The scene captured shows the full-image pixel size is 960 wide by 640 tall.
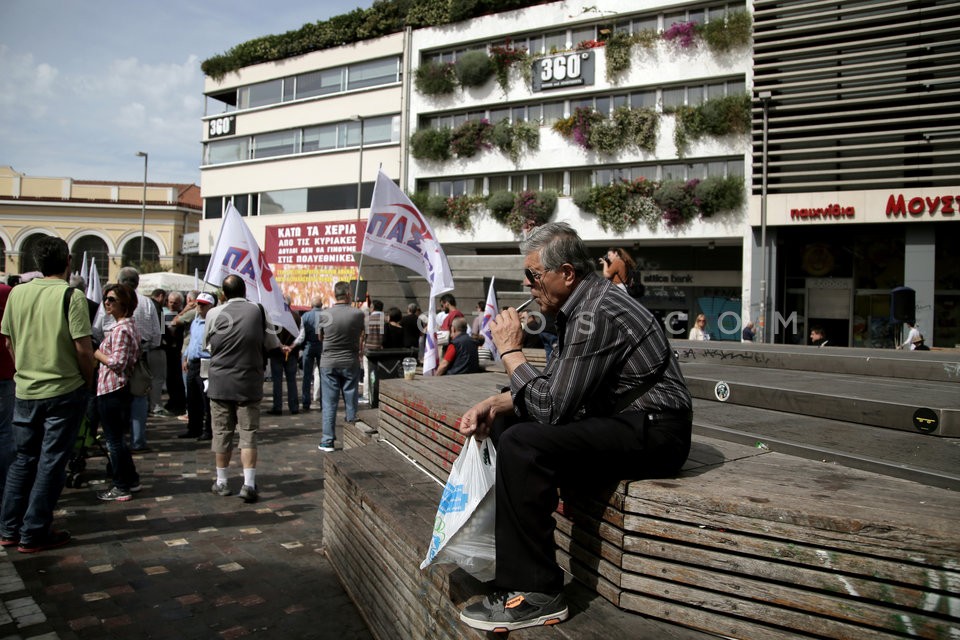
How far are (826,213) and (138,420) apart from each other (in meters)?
22.2

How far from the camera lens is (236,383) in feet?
20.4

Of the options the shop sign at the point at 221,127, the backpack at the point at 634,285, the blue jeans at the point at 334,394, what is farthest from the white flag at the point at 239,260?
the shop sign at the point at 221,127

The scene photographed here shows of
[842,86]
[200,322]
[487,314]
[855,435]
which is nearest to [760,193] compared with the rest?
[842,86]

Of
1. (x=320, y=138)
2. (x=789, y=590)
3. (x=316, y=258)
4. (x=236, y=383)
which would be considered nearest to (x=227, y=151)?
(x=320, y=138)

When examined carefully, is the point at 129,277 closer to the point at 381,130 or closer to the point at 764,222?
the point at 764,222

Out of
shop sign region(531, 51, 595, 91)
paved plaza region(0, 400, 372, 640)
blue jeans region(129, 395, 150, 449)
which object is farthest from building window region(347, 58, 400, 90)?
paved plaza region(0, 400, 372, 640)

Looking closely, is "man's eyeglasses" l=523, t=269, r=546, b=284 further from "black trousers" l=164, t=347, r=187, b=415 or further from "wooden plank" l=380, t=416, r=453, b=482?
"black trousers" l=164, t=347, r=187, b=415

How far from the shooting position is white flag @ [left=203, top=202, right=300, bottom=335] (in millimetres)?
9181

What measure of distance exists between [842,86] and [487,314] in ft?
58.1

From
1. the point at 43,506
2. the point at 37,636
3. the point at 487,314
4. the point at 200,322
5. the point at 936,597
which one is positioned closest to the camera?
the point at 936,597

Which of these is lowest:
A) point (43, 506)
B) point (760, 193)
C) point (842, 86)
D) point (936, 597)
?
point (43, 506)

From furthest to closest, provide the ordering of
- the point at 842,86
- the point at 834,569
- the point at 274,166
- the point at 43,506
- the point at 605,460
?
1. the point at 274,166
2. the point at 842,86
3. the point at 43,506
4. the point at 605,460
5. the point at 834,569

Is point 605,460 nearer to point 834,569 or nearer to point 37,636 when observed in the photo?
point 834,569

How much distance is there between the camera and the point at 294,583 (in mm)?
4449
